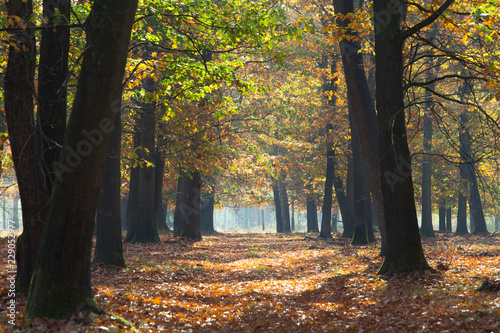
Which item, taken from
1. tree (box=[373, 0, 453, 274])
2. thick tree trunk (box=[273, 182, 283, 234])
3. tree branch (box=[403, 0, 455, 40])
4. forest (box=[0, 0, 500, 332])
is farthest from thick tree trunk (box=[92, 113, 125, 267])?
thick tree trunk (box=[273, 182, 283, 234])

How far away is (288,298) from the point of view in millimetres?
9617

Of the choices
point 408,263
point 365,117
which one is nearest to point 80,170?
point 408,263

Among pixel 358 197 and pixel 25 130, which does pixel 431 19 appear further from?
pixel 358 197

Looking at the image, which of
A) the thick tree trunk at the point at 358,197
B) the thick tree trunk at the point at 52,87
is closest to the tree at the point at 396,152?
the thick tree trunk at the point at 52,87

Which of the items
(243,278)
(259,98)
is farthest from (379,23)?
(259,98)

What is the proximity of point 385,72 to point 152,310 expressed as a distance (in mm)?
7157

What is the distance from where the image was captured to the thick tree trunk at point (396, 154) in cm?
989

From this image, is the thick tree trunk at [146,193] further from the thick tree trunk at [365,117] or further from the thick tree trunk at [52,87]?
the thick tree trunk at [52,87]

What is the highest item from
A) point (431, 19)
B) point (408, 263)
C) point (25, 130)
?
point (431, 19)

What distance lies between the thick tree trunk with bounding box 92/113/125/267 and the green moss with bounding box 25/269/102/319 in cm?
609

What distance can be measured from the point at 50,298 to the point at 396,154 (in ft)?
25.0

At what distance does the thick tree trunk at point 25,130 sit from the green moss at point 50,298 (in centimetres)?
129

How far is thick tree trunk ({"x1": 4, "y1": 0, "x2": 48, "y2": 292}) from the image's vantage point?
6.86 meters

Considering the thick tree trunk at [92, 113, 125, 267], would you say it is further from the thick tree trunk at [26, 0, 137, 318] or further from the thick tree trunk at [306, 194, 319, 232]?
the thick tree trunk at [306, 194, 319, 232]
